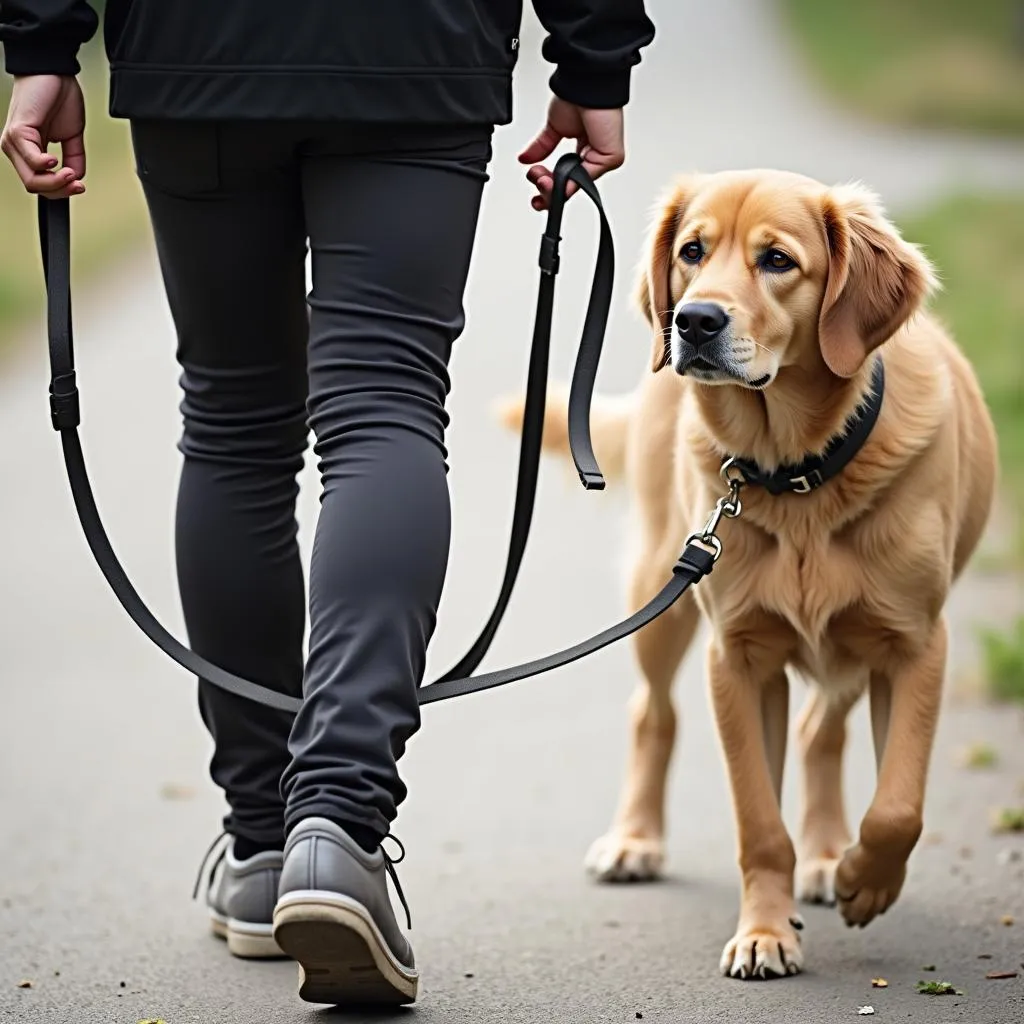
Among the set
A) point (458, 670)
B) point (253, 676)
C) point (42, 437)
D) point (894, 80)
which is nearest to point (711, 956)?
point (458, 670)

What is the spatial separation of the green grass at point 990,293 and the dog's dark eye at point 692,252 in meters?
3.26

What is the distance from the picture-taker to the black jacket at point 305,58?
2.52 meters

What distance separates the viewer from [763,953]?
2902mm

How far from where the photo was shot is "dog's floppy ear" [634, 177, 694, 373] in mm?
3269

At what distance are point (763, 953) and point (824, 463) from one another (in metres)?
0.78

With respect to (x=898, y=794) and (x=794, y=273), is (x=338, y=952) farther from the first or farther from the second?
(x=794, y=273)

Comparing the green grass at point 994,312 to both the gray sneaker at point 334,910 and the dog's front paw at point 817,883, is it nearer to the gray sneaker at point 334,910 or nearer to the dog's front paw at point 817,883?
the dog's front paw at point 817,883

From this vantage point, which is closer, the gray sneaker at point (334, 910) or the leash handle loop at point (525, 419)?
the gray sneaker at point (334, 910)

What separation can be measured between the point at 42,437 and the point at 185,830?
17.0 ft

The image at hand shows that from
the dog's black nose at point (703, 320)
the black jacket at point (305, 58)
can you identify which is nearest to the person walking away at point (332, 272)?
the black jacket at point (305, 58)

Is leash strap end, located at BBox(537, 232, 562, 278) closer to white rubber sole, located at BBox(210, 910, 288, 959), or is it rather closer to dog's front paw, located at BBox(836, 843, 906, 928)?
dog's front paw, located at BBox(836, 843, 906, 928)

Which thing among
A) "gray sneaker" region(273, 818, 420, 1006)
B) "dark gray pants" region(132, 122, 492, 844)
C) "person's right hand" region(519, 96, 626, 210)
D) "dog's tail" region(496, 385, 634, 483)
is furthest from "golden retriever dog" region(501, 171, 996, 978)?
"dog's tail" region(496, 385, 634, 483)

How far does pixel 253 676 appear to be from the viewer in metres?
2.97

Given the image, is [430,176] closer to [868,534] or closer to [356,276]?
[356,276]
